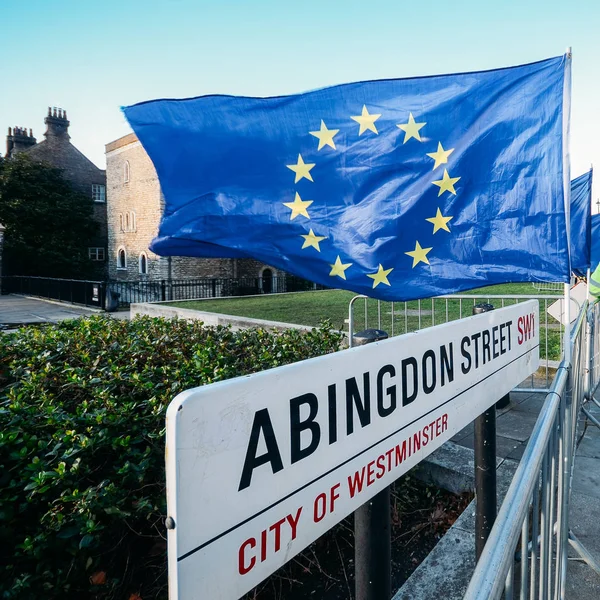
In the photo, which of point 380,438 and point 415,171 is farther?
point 415,171

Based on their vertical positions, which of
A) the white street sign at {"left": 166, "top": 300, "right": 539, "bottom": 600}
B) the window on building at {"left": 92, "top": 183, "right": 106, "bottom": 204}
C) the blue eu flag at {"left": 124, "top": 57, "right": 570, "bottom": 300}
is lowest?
the white street sign at {"left": 166, "top": 300, "right": 539, "bottom": 600}

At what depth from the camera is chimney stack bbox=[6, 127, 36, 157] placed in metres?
36.4

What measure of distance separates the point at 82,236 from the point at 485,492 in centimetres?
3498

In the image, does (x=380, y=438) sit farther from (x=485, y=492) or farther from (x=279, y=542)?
(x=485, y=492)

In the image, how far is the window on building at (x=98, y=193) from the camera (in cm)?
3869

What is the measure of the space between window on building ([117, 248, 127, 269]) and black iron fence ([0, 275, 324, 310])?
3.75 metres

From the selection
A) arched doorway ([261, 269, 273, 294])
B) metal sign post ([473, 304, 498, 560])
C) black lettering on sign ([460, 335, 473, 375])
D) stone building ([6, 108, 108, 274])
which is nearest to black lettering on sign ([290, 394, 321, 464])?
black lettering on sign ([460, 335, 473, 375])

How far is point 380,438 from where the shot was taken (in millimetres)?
1310

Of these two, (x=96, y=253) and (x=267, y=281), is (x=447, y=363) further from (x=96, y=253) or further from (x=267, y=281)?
(x=96, y=253)

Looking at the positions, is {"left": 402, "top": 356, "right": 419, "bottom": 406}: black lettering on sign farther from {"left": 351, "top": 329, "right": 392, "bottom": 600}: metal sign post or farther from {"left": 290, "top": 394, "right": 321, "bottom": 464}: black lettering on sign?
{"left": 290, "top": 394, "right": 321, "bottom": 464}: black lettering on sign

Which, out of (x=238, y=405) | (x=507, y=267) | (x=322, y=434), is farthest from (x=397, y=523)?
(x=238, y=405)

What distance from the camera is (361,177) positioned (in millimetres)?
3102

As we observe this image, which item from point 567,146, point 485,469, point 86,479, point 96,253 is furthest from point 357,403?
point 96,253

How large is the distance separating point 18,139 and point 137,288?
61.9 feet
